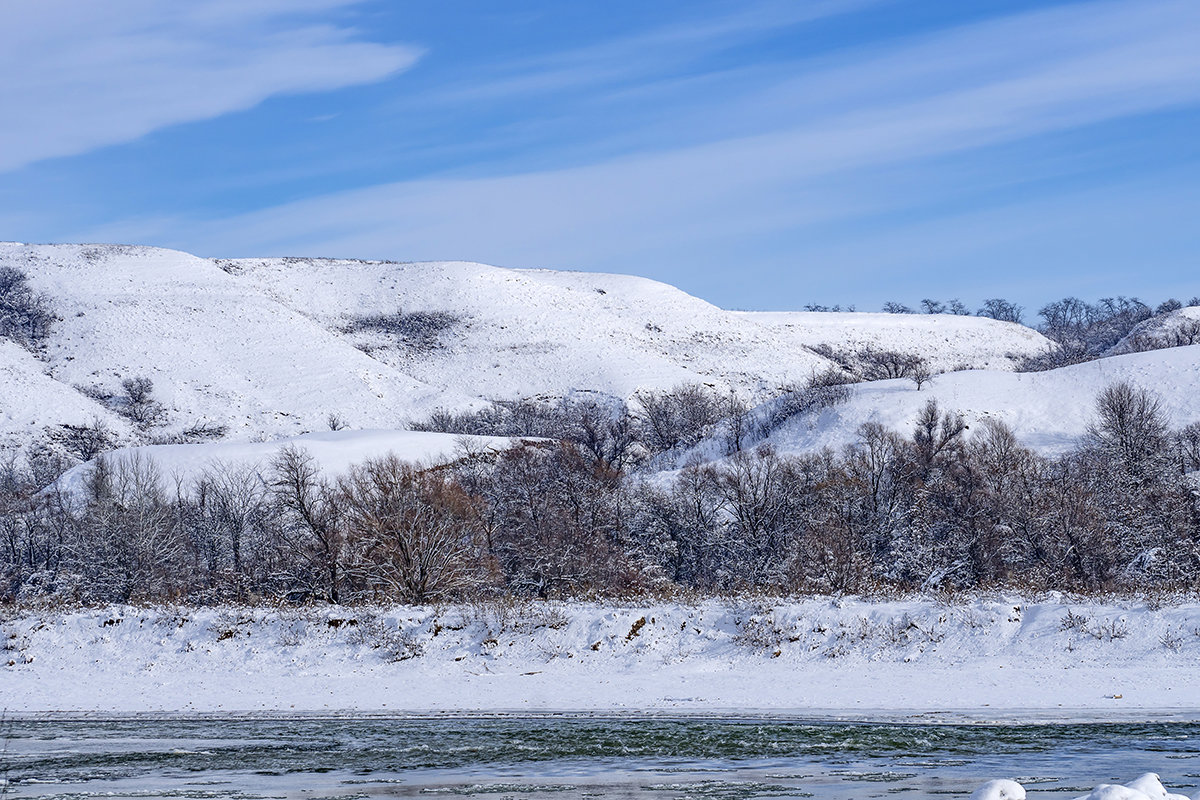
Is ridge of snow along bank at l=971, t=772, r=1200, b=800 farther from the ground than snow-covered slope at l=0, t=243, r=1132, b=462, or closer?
closer

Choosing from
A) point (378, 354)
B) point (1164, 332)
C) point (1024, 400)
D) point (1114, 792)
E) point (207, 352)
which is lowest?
point (1114, 792)

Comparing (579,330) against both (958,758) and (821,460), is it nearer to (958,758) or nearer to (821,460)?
(821,460)

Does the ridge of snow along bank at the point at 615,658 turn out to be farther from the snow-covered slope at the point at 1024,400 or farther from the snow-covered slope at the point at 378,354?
the snow-covered slope at the point at 378,354

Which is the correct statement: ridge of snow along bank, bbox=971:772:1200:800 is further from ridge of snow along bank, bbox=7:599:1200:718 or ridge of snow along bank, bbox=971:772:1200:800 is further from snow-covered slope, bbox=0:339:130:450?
snow-covered slope, bbox=0:339:130:450

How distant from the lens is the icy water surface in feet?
48.9

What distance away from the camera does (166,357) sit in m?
140

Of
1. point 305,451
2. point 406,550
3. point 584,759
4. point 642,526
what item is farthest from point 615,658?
point 305,451

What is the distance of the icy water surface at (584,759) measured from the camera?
48.9 feet

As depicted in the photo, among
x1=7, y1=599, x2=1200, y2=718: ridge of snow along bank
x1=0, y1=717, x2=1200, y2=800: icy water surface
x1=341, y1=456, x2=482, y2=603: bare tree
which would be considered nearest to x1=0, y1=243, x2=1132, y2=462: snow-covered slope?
x1=341, y1=456, x2=482, y2=603: bare tree

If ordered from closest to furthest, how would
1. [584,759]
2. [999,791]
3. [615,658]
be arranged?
[999,791] < [584,759] < [615,658]

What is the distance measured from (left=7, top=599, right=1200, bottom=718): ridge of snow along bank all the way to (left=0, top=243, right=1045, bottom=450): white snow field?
89947mm

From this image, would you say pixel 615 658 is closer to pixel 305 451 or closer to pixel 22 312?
pixel 305 451

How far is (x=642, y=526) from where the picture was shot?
58562mm

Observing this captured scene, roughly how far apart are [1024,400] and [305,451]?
54223 millimetres
